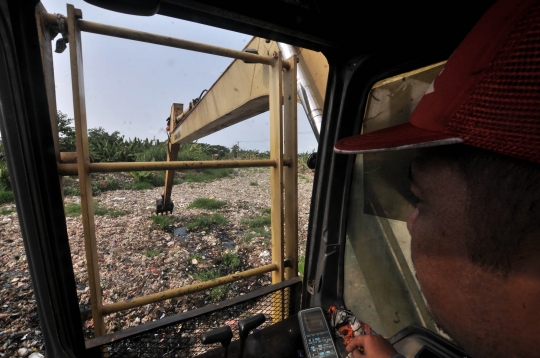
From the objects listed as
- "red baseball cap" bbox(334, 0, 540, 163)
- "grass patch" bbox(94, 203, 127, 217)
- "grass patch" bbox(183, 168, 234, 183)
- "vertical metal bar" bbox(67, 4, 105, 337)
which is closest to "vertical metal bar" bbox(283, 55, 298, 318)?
"vertical metal bar" bbox(67, 4, 105, 337)

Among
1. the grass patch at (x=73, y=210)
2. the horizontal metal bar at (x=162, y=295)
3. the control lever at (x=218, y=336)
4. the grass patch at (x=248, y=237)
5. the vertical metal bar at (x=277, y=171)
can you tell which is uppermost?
the vertical metal bar at (x=277, y=171)

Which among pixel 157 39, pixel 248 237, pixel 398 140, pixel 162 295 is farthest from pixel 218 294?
pixel 398 140

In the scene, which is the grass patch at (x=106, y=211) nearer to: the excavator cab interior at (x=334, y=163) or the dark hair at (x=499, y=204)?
the excavator cab interior at (x=334, y=163)

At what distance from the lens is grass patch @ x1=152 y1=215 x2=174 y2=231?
18.4 feet

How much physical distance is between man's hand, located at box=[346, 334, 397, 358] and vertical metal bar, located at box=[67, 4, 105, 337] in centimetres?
115

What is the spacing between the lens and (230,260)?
4168mm

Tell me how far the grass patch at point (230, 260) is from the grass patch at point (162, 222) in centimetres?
198

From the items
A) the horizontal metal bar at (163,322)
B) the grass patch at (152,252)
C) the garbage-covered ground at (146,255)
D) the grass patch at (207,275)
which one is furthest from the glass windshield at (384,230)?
the grass patch at (152,252)

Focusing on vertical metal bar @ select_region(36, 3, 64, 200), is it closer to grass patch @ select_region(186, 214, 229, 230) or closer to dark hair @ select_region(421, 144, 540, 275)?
dark hair @ select_region(421, 144, 540, 275)

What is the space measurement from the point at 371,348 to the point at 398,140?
93cm

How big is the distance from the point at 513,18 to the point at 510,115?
0.16 metres

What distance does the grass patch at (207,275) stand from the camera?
3626 mm

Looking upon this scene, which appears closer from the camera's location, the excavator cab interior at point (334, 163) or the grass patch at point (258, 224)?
the excavator cab interior at point (334, 163)

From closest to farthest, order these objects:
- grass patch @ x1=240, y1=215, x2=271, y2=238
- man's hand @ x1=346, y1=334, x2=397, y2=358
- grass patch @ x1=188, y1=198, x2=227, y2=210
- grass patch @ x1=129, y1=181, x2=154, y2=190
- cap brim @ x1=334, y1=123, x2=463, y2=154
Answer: cap brim @ x1=334, y1=123, x2=463, y2=154, man's hand @ x1=346, y1=334, x2=397, y2=358, grass patch @ x1=240, y1=215, x2=271, y2=238, grass patch @ x1=188, y1=198, x2=227, y2=210, grass patch @ x1=129, y1=181, x2=154, y2=190
